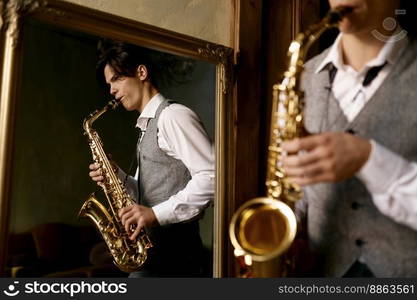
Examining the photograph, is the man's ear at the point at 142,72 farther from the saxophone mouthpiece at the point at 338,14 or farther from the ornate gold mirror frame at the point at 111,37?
the saxophone mouthpiece at the point at 338,14

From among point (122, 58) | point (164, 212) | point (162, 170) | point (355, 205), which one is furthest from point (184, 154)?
point (355, 205)

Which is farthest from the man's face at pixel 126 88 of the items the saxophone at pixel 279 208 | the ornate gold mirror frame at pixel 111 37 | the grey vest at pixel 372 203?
the grey vest at pixel 372 203

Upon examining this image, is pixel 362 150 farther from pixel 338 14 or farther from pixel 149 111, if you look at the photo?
pixel 149 111

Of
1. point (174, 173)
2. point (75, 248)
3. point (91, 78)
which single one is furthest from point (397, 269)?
point (91, 78)

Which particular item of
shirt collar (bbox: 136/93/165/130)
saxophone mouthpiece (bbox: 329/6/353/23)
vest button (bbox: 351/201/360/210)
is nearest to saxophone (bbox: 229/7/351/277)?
saxophone mouthpiece (bbox: 329/6/353/23)

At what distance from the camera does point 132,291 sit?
1.29 m

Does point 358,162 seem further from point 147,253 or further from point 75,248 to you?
point 75,248

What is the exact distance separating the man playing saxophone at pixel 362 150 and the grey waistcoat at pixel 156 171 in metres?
0.39

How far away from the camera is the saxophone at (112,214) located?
1.29 m

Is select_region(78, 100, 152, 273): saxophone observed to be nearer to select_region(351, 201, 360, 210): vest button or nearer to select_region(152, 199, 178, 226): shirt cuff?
select_region(152, 199, 178, 226): shirt cuff

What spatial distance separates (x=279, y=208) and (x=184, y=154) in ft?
1.28

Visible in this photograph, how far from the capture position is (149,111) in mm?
1410

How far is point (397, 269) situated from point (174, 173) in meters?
0.67

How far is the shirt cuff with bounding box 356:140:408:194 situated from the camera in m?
1.02
